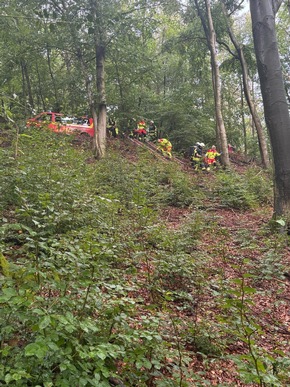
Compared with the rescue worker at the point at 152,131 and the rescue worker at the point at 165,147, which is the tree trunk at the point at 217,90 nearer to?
the rescue worker at the point at 165,147

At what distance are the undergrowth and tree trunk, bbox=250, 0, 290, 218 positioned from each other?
1.31m

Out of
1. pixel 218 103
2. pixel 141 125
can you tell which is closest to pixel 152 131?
pixel 141 125

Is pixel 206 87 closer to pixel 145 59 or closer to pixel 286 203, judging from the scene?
pixel 145 59

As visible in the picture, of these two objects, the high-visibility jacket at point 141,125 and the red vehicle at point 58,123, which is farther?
the high-visibility jacket at point 141,125

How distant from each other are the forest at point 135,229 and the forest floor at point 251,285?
0.03 metres

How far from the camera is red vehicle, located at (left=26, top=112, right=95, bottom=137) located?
9145mm

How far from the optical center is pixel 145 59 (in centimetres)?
1471

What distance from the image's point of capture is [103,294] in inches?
111

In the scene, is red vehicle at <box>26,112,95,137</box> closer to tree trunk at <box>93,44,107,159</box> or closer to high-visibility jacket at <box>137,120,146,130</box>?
tree trunk at <box>93,44,107,159</box>

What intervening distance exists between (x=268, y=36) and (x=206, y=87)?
606 inches

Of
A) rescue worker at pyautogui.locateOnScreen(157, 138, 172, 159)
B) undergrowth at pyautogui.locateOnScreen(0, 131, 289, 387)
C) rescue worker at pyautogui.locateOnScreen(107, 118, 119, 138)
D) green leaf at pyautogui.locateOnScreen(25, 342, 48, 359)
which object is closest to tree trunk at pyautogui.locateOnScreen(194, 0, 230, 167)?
rescue worker at pyautogui.locateOnScreen(157, 138, 172, 159)

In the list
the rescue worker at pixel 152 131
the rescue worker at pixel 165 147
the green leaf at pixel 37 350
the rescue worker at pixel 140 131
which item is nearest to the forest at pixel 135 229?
the green leaf at pixel 37 350

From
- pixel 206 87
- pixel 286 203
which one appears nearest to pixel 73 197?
pixel 286 203

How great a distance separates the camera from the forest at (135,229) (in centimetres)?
224
